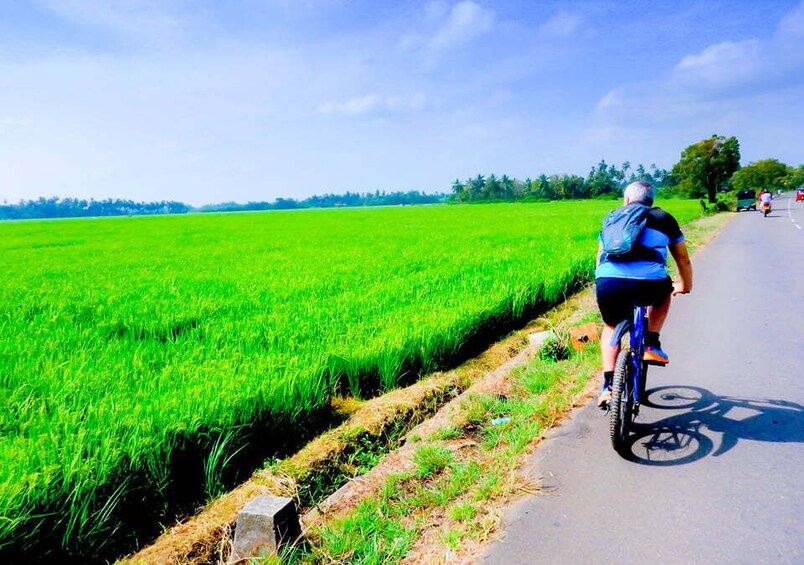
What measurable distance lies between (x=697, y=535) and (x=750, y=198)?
38.5 metres

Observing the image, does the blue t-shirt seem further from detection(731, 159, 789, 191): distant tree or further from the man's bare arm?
detection(731, 159, 789, 191): distant tree

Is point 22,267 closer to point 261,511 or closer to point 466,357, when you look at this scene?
point 466,357

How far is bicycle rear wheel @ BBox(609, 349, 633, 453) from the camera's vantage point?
274 cm

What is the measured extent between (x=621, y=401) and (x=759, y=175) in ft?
375

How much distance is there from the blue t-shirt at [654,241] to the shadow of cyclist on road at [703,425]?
108cm

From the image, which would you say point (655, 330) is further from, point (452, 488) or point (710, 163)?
point (710, 163)

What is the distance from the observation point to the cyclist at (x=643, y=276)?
285cm

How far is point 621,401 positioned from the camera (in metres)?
2.75

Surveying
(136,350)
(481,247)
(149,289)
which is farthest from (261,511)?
(481,247)

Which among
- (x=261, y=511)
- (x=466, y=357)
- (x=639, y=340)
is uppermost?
(x=639, y=340)

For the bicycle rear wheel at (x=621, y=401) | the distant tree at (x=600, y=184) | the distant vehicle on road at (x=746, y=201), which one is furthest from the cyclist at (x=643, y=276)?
the distant tree at (x=600, y=184)

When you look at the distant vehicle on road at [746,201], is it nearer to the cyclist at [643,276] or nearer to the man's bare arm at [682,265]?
the man's bare arm at [682,265]

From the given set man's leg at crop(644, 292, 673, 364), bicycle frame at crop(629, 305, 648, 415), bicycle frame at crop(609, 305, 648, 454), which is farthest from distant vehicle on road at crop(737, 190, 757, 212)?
bicycle frame at crop(609, 305, 648, 454)

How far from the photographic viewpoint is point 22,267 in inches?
491
